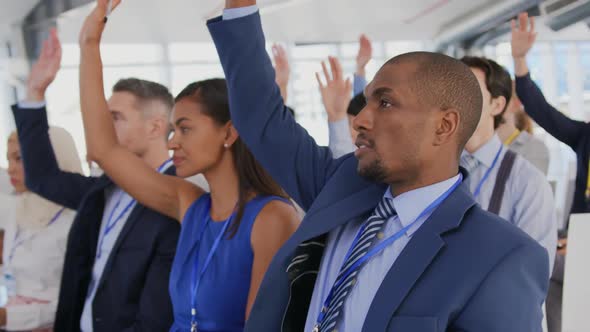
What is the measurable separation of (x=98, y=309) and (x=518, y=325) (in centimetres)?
180

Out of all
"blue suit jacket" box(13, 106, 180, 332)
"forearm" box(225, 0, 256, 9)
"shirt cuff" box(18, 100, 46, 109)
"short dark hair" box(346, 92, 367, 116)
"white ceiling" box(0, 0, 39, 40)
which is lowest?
"blue suit jacket" box(13, 106, 180, 332)

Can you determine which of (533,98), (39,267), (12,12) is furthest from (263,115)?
(12,12)

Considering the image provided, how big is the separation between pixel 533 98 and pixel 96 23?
240cm

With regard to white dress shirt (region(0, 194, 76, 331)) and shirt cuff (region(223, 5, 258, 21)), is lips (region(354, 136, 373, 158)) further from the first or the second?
white dress shirt (region(0, 194, 76, 331))

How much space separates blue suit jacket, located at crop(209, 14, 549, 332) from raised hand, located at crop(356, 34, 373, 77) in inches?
92.2

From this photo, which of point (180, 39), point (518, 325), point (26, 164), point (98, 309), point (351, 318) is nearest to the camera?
point (518, 325)

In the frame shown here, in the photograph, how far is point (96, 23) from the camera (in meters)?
2.37

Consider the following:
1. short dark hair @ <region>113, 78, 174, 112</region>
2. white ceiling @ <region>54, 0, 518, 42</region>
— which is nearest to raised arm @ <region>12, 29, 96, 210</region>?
short dark hair @ <region>113, 78, 174, 112</region>

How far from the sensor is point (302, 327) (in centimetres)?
156

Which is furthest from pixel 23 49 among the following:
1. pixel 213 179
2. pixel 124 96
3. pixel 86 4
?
pixel 213 179

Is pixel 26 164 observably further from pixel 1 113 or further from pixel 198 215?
pixel 1 113

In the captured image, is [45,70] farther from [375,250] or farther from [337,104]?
[375,250]

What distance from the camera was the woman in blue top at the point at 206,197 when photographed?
2.09 metres

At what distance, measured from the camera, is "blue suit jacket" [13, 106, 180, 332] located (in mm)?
2432
